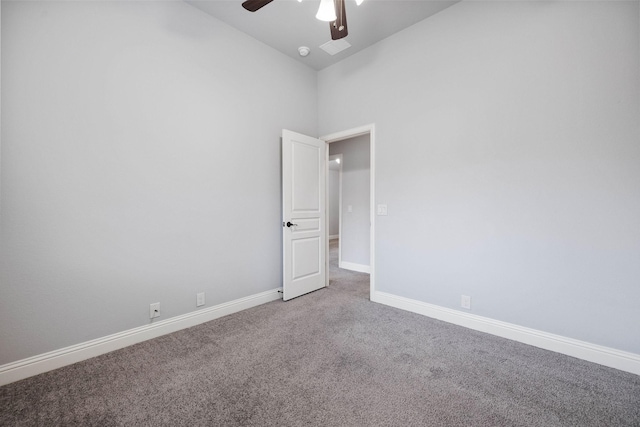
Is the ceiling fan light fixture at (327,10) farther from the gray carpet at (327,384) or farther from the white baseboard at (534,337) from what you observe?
the white baseboard at (534,337)

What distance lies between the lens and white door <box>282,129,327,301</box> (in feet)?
10.3

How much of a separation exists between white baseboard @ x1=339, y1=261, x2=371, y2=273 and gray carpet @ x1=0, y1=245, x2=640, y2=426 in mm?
2264

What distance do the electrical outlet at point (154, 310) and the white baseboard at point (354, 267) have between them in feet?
10.7

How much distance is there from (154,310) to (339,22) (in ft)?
8.95

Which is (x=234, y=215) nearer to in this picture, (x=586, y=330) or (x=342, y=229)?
(x=342, y=229)

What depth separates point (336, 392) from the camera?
1561mm

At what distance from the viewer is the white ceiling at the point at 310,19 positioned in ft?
8.12

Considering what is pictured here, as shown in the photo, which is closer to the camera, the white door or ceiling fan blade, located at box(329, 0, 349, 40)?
ceiling fan blade, located at box(329, 0, 349, 40)

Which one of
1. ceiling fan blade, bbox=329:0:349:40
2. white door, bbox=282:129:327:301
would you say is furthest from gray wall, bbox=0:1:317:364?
ceiling fan blade, bbox=329:0:349:40

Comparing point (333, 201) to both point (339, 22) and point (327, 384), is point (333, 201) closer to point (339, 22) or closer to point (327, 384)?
point (339, 22)

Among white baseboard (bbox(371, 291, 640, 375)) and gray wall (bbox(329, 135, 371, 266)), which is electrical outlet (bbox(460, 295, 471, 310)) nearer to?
white baseboard (bbox(371, 291, 640, 375))

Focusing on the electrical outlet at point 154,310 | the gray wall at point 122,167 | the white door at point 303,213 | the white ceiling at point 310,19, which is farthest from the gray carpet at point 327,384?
the white ceiling at point 310,19

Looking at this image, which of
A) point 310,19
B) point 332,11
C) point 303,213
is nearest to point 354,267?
point 303,213

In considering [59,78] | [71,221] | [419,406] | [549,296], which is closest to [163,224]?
[71,221]
